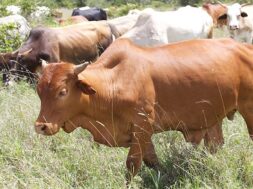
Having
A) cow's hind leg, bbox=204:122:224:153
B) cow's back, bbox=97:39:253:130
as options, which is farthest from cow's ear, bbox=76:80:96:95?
cow's hind leg, bbox=204:122:224:153

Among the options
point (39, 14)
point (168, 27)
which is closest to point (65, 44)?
point (168, 27)

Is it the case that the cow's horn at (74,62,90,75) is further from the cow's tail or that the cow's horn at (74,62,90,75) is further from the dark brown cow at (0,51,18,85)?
the cow's tail

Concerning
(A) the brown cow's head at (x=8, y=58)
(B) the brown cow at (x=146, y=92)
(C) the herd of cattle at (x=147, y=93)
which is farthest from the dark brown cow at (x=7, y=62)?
(B) the brown cow at (x=146, y=92)

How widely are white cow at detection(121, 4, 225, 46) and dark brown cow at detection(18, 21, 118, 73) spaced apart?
3.69 ft

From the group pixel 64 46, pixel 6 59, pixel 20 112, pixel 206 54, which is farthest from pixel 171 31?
pixel 206 54

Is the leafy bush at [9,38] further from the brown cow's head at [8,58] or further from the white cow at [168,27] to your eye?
the white cow at [168,27]

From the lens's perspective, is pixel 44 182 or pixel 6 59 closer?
pixel 44 182

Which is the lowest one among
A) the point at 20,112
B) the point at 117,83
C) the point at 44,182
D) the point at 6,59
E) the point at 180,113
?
the point at 6,59

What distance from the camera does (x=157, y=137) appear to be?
194 inches

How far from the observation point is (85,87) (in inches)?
149

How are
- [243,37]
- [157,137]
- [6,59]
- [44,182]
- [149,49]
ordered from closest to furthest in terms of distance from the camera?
[44,182] → [149,49] → [157,137] → [6,59] → [243,37]

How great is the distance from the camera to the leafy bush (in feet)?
29.8

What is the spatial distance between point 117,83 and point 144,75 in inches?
8.7

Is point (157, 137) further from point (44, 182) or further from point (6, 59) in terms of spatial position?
point (6, 59)
